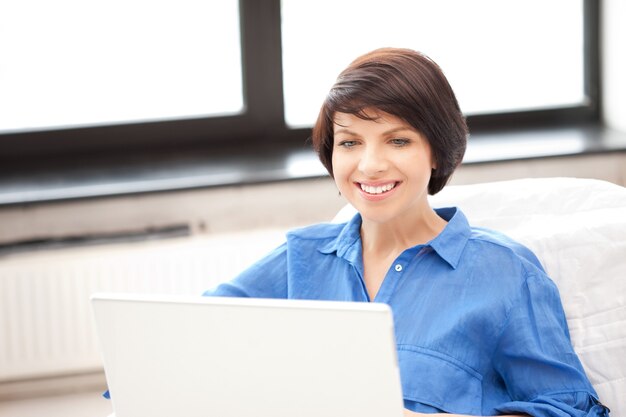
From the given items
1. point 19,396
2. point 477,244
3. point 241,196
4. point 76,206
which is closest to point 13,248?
Result: point 76,206

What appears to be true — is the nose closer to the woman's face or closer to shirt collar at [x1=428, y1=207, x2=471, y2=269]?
the woman's face

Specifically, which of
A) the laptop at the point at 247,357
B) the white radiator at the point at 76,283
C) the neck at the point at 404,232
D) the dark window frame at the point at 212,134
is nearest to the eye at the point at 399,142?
the neck at the point at 404,232

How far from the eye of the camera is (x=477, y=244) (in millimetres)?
1571

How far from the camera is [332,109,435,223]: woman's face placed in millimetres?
1516

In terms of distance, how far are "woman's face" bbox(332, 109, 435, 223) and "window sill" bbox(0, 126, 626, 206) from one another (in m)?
1.23

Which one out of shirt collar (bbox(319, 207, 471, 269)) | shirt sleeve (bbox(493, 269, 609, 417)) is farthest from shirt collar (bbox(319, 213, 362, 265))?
shirt sleeve (bbox(493, 269, 609, 417))

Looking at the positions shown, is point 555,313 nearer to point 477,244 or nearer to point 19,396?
point 477,244

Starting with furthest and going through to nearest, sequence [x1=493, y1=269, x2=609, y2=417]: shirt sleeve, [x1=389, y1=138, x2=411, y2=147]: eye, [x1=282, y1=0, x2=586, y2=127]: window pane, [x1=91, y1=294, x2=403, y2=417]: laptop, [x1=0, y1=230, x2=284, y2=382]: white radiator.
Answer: [x1=282, y1=0, x2=586, y2=127]: window pane
[x1=0, y1=230, x2=284, y2=382]: white radiator
[x1=389, y1=138, x2=411, y2=147]: eye
[x1=493, y1=269, x2=609, y2=417]: shirt sleeve
[x1=91, y1=294, x2=403, y2=417]: laptop

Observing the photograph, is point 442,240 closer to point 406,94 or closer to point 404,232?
point 404,232

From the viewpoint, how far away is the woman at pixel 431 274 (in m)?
1.46

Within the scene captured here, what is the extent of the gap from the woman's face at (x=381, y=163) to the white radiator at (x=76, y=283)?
1219mm

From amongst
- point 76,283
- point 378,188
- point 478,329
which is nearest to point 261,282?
point 378,188

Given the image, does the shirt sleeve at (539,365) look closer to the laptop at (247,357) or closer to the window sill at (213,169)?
the laptop at (247,357)

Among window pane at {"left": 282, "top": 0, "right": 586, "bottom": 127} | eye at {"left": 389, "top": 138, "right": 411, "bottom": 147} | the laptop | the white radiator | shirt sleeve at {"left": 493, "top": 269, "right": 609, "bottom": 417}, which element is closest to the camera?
the laptop
